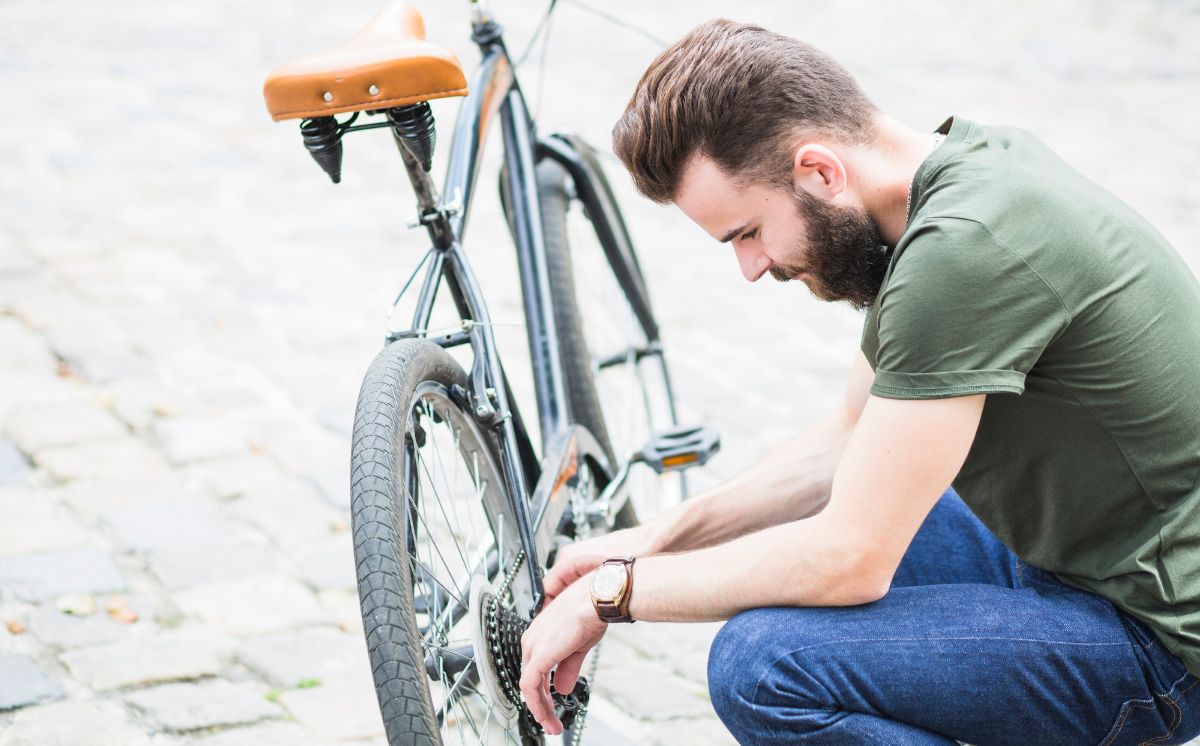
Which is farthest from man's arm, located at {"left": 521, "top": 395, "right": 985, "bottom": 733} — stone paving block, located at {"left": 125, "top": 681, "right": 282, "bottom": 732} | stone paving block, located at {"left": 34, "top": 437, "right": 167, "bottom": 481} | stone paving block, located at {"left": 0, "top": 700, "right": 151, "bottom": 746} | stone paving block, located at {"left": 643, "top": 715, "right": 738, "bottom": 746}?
stone paving block, located at {"left": 34, "top": 437, "right": 167, "bottom": 481}

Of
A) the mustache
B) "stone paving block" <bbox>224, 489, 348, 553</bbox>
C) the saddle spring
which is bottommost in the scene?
"stone paving block" <bbox>224, 489, 348, 553</bbox>

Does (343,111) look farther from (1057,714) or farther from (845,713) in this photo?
(1057,714)

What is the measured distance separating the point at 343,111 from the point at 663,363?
1.66m

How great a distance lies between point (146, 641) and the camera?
278 cm

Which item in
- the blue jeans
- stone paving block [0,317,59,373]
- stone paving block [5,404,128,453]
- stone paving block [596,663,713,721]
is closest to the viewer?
the blue jeans

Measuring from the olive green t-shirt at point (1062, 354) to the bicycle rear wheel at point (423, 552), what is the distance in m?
0.68

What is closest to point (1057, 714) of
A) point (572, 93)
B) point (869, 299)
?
point (869, 299)

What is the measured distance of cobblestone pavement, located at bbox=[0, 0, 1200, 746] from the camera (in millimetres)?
2738

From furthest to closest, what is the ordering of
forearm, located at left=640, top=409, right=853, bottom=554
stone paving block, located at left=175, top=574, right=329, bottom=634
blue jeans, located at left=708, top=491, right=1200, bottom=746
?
stone paving block, located at left=175, top=574, right=329, bottom=634
forearm, located at left=640, top=409, right=853, bottom=554
blue jeans, located at left=708, top=491, right=1200, bottom=746

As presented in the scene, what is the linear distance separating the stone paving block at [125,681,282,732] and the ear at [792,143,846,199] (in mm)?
1492

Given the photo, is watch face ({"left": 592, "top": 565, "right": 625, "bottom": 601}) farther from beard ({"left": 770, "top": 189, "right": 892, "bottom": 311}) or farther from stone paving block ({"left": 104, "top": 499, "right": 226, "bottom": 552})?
stone paving block ({"left": 104, "top": 499, "right": 226, "bottom": 552})

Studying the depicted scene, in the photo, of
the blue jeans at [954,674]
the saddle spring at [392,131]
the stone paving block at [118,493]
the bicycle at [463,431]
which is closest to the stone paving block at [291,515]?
the stone paving block at [118,493]

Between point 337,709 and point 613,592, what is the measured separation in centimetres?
92

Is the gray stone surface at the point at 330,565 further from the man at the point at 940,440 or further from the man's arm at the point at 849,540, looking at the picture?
the man's arm at the point at 849,540
